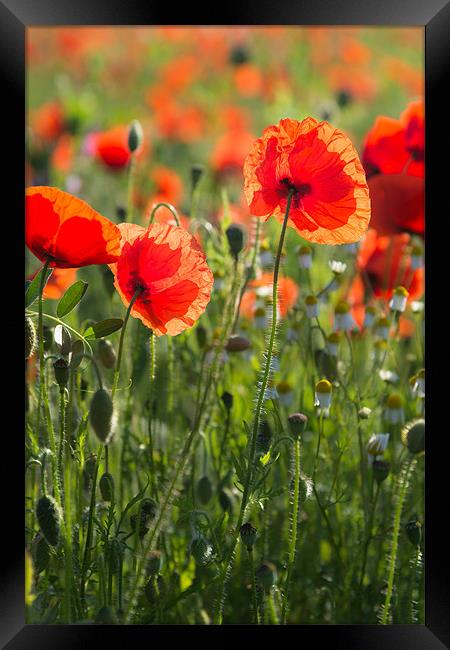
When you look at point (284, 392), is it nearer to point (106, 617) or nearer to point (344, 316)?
point (344, 316)

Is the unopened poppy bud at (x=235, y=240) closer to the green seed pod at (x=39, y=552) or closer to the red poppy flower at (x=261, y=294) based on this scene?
the red poppy flower at (x=261, y=294)

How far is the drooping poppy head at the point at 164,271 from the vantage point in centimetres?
86

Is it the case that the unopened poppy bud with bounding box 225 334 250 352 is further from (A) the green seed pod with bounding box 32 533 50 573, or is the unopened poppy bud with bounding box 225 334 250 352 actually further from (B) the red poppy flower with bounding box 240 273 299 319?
(A) the green seed pod with bounding box 32 533 50 573

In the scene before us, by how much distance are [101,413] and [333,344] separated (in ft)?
1.36

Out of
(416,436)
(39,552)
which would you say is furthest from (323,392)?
(39,552)

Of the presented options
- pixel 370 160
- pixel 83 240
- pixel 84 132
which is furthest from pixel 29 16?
pixel 84 132

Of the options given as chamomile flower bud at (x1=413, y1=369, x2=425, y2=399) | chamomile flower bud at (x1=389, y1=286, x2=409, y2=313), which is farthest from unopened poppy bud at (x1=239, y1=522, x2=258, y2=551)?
chamomile flower bud at (x1=389, y1=286, x2=409, y2=313)

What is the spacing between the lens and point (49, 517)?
0.84 meters

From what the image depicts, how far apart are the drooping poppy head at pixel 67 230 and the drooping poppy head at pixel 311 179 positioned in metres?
0.14

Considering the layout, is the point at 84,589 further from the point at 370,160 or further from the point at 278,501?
the point at 370,160

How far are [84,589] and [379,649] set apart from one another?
0.93ft

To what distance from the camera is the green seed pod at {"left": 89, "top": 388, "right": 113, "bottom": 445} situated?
0.79 meters

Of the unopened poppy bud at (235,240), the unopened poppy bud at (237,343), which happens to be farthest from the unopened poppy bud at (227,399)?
the unopened poppy bud at (235,240)

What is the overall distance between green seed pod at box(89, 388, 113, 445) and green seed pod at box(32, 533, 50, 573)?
166mm
